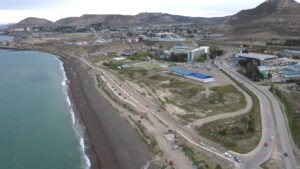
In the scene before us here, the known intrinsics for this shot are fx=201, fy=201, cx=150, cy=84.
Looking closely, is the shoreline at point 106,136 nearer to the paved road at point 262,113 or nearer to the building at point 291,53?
the paved road at point 262,113

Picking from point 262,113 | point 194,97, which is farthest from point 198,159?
point 194,97

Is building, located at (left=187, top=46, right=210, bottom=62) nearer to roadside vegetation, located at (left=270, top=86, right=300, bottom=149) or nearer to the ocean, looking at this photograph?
roadside vegetation, located at (left=270, top=86, right=300, bottom=149)

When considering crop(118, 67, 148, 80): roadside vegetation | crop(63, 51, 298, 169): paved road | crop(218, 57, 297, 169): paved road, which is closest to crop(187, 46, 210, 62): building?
crop(118, 67, 148, 80): roadside vegetation

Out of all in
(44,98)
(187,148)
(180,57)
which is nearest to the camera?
(187,148)

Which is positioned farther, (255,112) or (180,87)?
(180,87)

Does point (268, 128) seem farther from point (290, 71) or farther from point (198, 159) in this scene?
point (290, 71)

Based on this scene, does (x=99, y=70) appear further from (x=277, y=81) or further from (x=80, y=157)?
(x=277, y=81)

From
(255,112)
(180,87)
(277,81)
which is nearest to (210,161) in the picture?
(255,112)

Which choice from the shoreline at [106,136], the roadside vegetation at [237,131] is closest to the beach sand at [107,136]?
the shoreline at [106,136]
